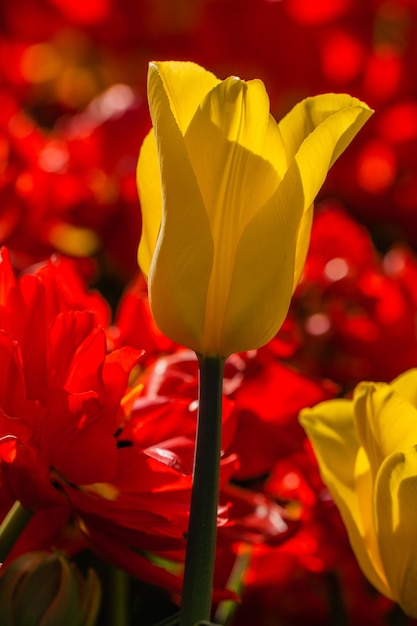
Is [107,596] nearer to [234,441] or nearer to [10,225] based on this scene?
[234,441]

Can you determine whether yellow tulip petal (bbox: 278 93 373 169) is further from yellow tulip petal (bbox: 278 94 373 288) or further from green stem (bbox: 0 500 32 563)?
green stem (bbox: 0 500 32 563)

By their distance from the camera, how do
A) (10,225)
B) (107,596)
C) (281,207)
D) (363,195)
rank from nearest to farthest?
1. (281,207)
2. (107,596)
3. (10,225)
4. (363,195)

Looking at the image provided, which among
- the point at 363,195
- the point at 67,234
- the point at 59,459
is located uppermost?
the point at 59,459

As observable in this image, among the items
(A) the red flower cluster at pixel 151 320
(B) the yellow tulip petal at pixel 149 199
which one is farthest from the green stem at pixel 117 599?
(B) the yellow tulip petal at pixel 149 199


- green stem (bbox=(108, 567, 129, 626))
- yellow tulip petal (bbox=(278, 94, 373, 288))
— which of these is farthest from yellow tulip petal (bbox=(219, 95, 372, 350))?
green stem (bbox=(108, 567, 129, 626))

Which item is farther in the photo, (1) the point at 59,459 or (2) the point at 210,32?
(2) the point at 210,32

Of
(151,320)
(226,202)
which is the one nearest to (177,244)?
(226,202)

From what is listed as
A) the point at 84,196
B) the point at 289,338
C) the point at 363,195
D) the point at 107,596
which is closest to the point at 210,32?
the point at 363,195
